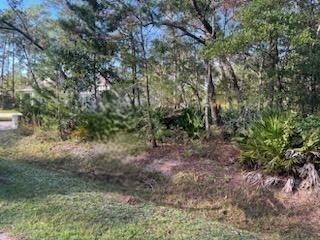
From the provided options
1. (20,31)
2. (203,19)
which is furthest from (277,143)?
(20,31)

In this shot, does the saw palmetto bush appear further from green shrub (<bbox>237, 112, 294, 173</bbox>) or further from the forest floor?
the forest floor

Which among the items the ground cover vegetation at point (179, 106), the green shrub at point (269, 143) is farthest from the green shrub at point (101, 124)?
the green shrub at point (269, 143)

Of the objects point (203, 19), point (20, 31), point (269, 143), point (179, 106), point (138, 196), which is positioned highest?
point (20, 31)

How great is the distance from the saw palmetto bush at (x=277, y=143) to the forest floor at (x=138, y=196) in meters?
0.43

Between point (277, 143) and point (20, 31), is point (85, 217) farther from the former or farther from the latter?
point (20, 31)

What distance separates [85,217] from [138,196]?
6.65 ft

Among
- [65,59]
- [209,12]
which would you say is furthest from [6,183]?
[209,12]

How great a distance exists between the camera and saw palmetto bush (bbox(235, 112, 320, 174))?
732 cm

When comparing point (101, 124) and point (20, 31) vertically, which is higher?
point (20, 31)

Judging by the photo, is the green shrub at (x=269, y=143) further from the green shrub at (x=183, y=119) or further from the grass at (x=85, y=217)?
the grass at (x=85, y=217)

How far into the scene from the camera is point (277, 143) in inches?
297

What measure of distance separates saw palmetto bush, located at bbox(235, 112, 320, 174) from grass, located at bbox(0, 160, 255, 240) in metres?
2.32

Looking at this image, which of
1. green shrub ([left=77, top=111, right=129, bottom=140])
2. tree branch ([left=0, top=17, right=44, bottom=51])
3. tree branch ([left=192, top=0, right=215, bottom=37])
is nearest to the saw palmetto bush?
green shrub ([left=77, top=111, right=129, bottom=140])

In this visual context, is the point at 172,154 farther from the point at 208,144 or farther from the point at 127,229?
the point at 127,229
